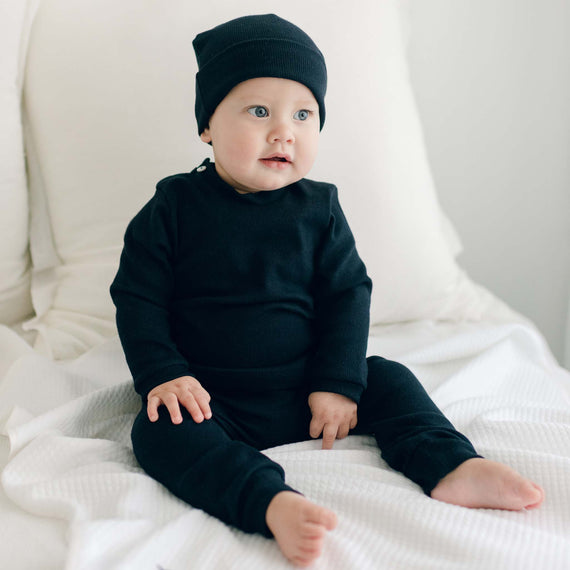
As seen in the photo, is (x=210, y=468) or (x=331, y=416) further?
(x=331, y=416)

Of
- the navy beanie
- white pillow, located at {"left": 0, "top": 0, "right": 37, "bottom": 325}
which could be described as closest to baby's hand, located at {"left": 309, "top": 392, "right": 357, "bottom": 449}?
the navy beanie

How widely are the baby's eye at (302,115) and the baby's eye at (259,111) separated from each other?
37 millimetres

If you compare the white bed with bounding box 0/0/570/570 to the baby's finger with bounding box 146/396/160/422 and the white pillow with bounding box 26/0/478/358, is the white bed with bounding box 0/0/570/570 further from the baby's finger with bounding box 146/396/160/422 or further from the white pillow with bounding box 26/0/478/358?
the baby's finger with bounding box 146/396/160/422

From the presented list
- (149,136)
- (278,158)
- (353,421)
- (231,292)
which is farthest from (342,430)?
(149,136)

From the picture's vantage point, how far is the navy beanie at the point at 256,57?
0.87 metres

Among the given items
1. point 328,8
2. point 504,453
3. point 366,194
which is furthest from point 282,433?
point 328,8

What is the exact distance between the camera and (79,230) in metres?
1.25

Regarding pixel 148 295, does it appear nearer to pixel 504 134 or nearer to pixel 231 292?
pixel 231 292

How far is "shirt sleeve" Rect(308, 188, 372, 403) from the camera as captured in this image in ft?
3.03

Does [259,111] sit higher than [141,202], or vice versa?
[259,111]

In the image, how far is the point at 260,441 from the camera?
0.92m

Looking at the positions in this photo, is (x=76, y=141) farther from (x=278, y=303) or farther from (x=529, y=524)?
(x=529, y=524)

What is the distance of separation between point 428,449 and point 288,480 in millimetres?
162

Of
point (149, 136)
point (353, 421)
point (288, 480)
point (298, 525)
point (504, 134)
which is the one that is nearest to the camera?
point (298, 525)
